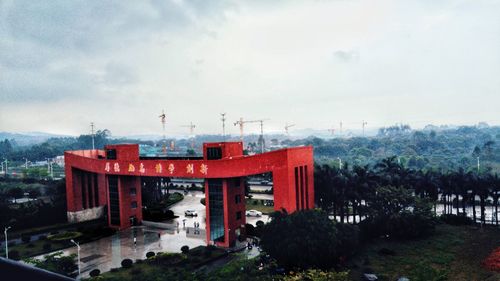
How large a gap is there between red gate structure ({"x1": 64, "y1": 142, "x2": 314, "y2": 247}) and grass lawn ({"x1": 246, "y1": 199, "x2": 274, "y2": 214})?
14.9 meters

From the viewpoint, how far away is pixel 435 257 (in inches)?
1097

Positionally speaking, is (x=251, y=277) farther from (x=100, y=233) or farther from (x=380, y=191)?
(x=100, y=233)

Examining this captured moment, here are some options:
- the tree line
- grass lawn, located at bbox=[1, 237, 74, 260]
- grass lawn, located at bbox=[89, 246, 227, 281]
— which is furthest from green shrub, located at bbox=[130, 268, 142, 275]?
the tree line

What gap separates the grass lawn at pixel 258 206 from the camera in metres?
49.7

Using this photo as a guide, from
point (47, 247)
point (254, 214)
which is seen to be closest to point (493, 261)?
point (254, 214)

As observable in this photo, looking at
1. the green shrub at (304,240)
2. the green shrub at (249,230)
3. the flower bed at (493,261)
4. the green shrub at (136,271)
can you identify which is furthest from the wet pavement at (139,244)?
the flower bed at (493,261)

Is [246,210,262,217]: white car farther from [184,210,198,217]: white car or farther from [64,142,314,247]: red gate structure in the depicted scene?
[64,142,314,247]: red gate structure

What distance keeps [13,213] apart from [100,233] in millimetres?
11237

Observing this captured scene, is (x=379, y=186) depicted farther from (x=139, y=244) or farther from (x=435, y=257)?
(x=139, y=244)

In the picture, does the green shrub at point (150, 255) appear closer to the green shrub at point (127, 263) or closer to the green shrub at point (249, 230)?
the green shrub at point (127, 263)

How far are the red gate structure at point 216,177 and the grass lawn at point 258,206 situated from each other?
1493 centimetres

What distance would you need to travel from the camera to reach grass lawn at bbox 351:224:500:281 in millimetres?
24469

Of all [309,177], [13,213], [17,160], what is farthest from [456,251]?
[17,160]

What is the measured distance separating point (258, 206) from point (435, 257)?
27.7 meters
